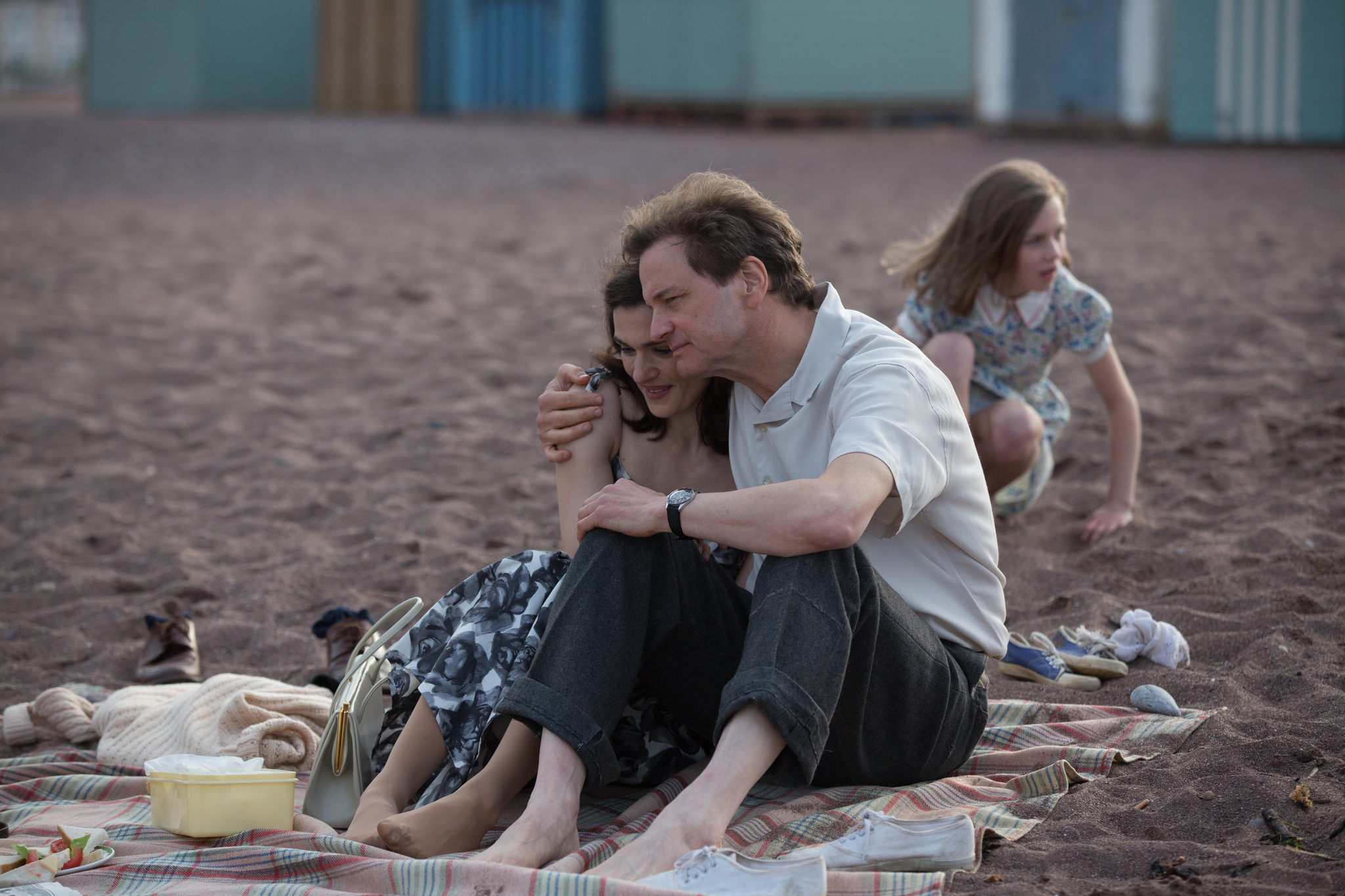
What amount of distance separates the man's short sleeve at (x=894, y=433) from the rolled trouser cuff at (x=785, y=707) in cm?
39

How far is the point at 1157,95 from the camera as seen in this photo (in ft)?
46.6

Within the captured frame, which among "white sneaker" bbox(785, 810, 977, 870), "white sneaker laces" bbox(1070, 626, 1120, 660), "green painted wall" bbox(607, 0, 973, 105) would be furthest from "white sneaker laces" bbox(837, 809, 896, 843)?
"green painted wall" bbox(607, 0, 973, 105)

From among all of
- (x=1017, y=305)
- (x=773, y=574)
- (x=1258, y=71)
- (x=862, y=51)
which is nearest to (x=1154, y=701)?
(x=773, y=574)

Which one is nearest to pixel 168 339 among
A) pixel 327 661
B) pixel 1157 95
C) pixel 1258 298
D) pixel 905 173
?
pixel 327 661

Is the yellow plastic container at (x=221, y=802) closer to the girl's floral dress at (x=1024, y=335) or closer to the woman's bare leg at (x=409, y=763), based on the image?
the woman's bare leg at (x=409, y=763)

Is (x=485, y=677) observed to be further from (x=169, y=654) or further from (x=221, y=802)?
(x=169, y=654)

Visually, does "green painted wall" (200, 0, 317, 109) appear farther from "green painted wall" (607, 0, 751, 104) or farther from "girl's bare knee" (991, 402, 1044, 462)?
"girl's bare knee" (991, 402, 1044, 462)

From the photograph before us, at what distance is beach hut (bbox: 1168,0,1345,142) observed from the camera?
1317 cm

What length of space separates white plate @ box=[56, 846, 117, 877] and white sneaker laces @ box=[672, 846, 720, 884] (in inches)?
40.6

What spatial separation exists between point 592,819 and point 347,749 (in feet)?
1.64

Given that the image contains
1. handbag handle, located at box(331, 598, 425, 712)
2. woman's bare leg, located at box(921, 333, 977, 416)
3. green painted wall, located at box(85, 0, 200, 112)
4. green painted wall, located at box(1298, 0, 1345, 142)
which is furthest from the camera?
green painted wall, located at box(85, 0, 200, 112)

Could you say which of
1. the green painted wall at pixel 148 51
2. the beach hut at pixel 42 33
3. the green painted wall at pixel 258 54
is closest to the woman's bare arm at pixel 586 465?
the green painted wall at pixel 258 54

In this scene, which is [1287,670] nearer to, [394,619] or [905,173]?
[394,619]

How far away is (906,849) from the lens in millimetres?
1986
